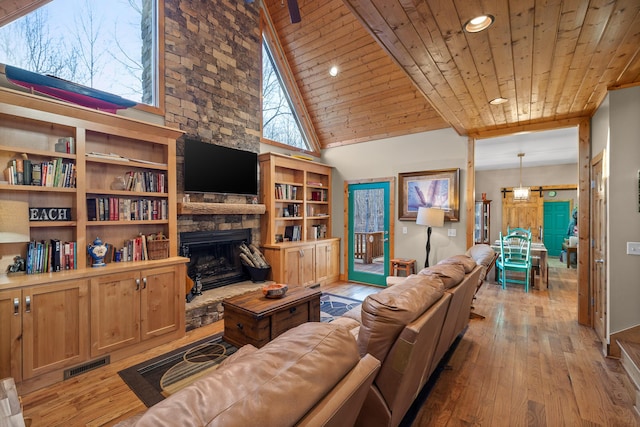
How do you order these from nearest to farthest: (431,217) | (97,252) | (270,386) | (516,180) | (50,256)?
(270,386) < (50,256) < (97,252) < (431,217) < (516,180)

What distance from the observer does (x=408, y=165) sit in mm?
5312

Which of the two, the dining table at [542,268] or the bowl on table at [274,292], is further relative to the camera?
the dining table at [542,268]

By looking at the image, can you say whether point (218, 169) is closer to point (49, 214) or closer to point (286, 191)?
point (286, 191)

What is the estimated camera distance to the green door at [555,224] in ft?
30.8

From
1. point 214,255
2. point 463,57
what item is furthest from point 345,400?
point 214,255

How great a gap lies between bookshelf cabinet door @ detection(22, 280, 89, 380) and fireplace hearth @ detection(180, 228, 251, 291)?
1385mm

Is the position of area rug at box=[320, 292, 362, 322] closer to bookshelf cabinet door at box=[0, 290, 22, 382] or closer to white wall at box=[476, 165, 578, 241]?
bookshelf cabinet door at box=[0, 290, 22, 382]

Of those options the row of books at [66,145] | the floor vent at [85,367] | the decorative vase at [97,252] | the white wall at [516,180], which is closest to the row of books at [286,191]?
the decorative vase at [97,252]

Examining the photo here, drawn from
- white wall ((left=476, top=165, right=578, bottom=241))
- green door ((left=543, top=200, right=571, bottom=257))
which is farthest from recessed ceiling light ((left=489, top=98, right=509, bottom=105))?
Result: green door ((left=543, top=200, right=571, bottom=257))

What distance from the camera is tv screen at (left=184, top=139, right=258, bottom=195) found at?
392 cm

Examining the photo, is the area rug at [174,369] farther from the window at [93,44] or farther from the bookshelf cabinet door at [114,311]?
the window at [93,44]

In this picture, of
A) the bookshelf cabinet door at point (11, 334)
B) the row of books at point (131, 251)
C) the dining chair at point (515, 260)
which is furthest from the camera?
the dining chair at point (515, 260)

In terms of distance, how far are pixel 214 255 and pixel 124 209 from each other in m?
1.54

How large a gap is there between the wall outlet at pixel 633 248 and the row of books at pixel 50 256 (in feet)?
17.3
